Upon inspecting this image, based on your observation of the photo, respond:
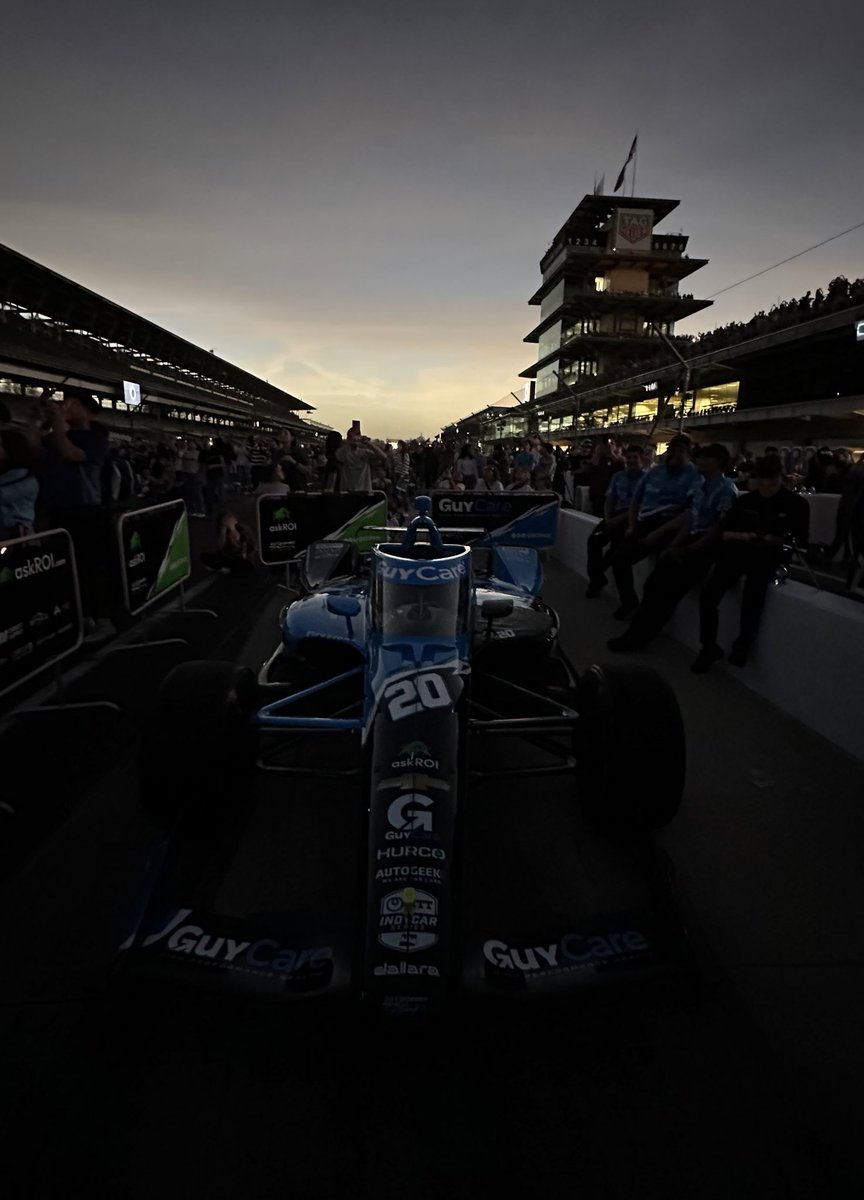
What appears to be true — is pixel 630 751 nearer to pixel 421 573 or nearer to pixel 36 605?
pixel 421 573

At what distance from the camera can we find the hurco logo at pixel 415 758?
6.58ft

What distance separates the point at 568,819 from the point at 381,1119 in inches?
61.6

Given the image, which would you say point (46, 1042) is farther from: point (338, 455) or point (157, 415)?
point (157, 415)

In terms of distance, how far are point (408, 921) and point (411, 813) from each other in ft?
0.98

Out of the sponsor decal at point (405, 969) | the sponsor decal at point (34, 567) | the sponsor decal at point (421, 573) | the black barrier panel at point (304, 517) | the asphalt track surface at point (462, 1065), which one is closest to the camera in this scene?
the asphalt track surface at point (462, 1065)

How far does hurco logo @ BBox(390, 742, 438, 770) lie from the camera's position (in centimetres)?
201

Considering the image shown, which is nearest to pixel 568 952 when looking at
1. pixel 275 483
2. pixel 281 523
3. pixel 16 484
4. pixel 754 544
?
pixel 754 544

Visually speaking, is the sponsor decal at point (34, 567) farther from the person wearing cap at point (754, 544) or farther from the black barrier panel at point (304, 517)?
the person wearing cap at point (754, 544)

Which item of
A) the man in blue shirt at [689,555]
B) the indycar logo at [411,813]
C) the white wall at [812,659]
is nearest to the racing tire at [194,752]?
the indycar logo at [411,813]

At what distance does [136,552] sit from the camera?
5.23 m

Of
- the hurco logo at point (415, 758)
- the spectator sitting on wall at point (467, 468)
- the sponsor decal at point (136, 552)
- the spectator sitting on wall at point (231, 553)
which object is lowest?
the spectator sitting on wall at point (231, 553)

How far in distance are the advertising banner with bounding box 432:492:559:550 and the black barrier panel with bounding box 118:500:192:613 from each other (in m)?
2.53

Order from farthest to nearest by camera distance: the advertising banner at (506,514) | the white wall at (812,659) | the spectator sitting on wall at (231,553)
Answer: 1. the spectator sitting on wall at (231,553)
2. the advertising banner at (506,514)
3. the white wall at (812,659)

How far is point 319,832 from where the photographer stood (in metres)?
2.75
